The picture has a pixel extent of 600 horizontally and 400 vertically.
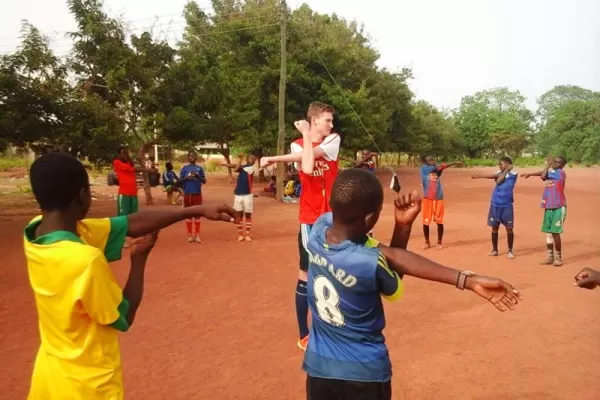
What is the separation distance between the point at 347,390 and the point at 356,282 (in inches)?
21.0

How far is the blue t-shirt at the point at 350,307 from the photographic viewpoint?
2129 mm

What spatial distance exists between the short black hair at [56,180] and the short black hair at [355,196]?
1064 millimetres

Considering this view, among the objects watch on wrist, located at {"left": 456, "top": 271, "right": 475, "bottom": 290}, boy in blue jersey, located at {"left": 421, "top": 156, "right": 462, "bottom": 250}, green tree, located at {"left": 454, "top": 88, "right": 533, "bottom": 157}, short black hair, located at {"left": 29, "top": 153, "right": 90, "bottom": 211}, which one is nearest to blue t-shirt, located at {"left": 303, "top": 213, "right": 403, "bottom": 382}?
watch on wrist, located at {"left": 456, "top": 271, "right": 475, "bottom": 290}

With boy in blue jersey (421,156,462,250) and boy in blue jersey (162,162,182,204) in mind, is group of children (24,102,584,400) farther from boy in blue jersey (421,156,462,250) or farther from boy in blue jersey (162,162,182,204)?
boy in blue jersey (162,162,182,204)

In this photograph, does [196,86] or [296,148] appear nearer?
[296,148]

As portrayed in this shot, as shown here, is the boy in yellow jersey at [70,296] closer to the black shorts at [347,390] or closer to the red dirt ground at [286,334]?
the black shorts at [347,390]

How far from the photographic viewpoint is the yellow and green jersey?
180 centimetres

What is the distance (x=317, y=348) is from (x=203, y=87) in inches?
666

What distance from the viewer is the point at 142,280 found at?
2168 mm

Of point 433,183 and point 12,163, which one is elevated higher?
point 433,183

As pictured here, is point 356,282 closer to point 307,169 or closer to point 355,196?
point 355,196

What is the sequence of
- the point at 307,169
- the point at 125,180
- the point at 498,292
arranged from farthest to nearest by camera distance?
the point at 125,180
the point at 307,169
the point at 498,292

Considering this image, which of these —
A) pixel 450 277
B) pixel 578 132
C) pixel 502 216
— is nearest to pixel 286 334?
pixel 450 277

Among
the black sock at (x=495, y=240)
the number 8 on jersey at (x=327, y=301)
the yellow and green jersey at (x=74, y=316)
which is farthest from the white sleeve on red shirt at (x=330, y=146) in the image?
the black sock at (x=495, y=240)
